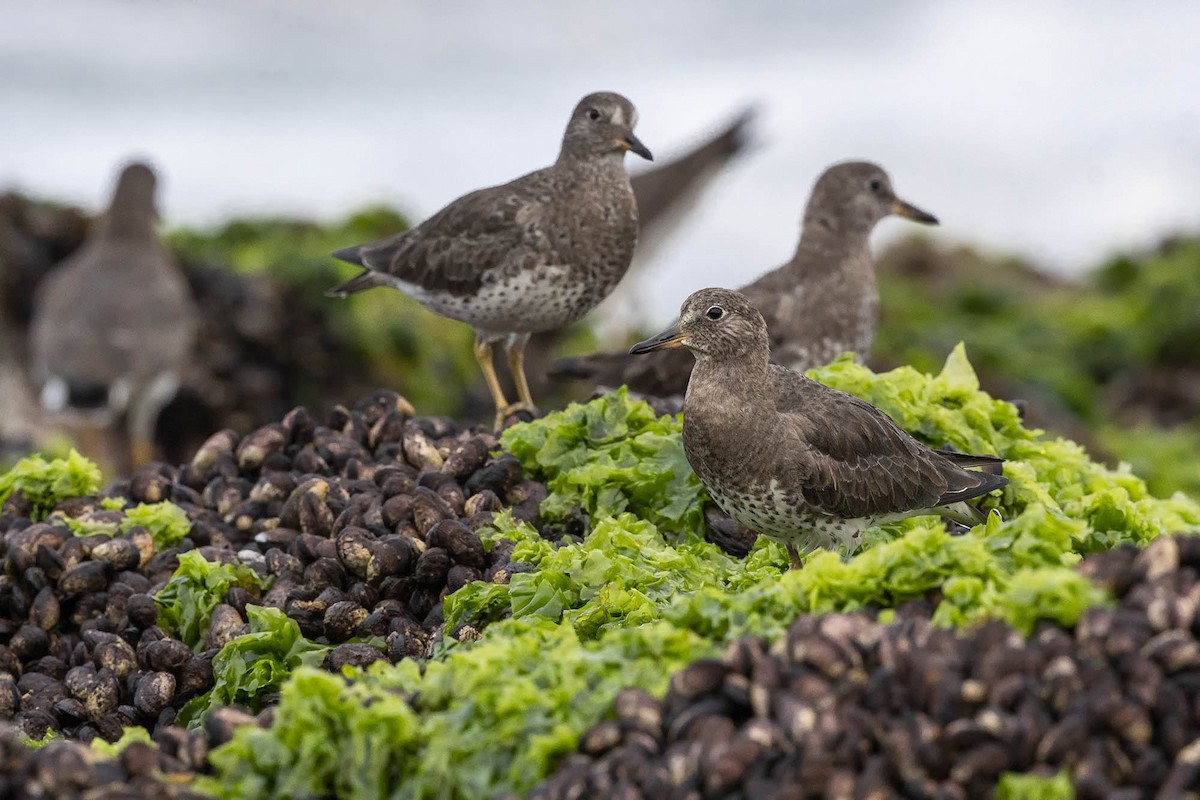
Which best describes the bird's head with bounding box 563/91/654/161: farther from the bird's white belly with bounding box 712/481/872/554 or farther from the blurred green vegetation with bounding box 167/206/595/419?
the blurred green vegetation with bounding box 167/206/595/419

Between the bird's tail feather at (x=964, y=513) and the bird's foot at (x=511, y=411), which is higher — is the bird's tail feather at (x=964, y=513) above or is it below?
below

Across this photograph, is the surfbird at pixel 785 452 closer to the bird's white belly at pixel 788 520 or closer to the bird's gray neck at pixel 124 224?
the bird's white belly at pixel 788 520

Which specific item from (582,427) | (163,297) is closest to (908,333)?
(163,297)

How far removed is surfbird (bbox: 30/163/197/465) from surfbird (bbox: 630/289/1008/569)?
29.9 feet

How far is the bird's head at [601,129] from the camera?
28.6 feet

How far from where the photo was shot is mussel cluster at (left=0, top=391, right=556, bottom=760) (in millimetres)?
5973

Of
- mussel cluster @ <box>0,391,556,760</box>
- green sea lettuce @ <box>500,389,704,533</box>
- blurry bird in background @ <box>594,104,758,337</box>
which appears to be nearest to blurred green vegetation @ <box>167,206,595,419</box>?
blurry bird in background @ <box>594,104,758,337</box>

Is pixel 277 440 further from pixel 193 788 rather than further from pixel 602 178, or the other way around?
pixel 193 788

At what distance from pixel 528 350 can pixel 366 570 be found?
34.4ft

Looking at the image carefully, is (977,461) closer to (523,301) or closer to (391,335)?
(523,301)

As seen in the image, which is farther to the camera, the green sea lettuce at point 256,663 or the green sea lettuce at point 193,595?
the green sea lettuce at point 193,595

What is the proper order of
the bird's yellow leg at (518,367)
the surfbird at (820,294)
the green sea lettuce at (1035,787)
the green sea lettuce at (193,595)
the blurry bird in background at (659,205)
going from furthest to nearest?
1. the blurry bird in background at (659,205)
2. the surfbird at (820,294)
3. the bird's yellow leg at (518,367)
4. the green sea lettuce at (193,595)
5. the green sea lettuce at (1035,787)

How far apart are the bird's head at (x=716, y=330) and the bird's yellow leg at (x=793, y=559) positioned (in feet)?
2.77

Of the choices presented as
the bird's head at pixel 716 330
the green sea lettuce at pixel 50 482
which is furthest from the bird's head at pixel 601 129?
the green sea lettuce at pixel 50 482
